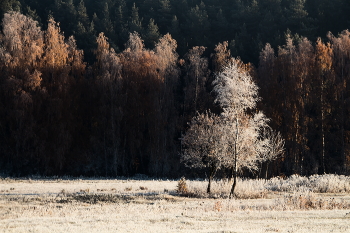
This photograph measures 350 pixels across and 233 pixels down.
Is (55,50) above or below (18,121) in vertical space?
above

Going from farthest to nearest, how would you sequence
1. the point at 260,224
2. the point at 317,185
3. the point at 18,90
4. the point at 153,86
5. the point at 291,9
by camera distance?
the point at 291,9
the point at 153,86
the point at 18,90
the point at 317,185
the point at 260,224

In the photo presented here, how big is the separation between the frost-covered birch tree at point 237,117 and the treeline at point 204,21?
31735 millimetres

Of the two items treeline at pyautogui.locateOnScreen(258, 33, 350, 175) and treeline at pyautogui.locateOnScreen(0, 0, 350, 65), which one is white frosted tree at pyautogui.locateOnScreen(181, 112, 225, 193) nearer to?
treeline at pyautogui.locateOnScreen(258, 33, 350, 175)

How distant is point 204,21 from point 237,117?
44.4 m

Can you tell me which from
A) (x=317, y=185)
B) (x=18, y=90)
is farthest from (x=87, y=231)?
(x=18, y=90)

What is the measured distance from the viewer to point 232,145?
25453mm

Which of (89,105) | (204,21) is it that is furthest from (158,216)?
(204,21)

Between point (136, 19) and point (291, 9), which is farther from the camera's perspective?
point (136, 19)

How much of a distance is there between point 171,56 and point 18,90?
58.6 feet

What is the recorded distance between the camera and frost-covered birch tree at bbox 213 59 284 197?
2327 cm

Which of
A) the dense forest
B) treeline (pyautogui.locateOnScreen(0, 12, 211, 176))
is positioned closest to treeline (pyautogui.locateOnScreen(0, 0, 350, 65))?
the dense forest

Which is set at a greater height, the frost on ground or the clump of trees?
the clump of trees

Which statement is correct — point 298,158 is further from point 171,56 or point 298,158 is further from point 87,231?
point 87,231

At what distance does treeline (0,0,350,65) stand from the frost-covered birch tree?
3173 cm
